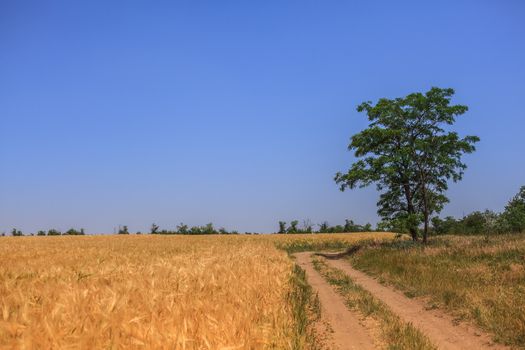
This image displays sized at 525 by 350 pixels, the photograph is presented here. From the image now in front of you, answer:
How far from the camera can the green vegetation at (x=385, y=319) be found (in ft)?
30.0

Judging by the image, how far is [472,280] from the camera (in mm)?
15688

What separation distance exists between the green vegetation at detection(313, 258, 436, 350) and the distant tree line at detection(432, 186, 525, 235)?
2187 centimetres

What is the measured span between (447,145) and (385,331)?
2840 centimetres

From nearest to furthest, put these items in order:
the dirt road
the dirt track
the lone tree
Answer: the dirt road
the dirt track
the lone tree

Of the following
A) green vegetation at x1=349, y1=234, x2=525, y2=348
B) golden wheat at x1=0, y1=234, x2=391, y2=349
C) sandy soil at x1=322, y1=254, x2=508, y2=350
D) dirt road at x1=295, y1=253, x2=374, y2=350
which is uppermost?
golden wheat at x1=0, y1=234, x2=391, y2=349

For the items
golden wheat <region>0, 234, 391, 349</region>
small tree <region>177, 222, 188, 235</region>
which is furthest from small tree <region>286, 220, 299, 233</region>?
golden wheat <region>0, 234, 391, 349</region>

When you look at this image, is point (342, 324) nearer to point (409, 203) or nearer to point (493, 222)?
point (409, 203)

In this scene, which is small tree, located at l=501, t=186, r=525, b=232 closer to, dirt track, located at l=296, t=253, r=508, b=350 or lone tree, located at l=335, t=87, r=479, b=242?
lone tree, located at l=335, t=87, r=479, b=242

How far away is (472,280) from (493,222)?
31078 mm

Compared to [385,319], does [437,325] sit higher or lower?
lower

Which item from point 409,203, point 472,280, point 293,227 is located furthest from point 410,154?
point 293,227

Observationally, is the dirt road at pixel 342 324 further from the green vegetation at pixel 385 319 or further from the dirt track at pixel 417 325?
the green vegetation at pixel 385 319

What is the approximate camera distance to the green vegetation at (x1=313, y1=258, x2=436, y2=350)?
9.14 meters

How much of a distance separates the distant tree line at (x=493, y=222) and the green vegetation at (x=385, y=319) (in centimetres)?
2187
